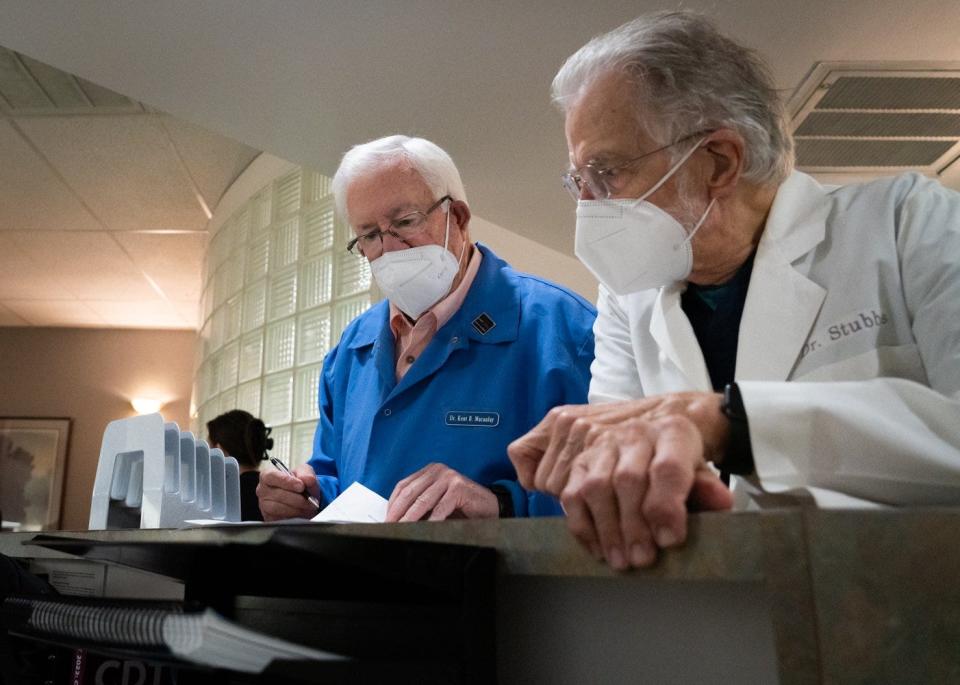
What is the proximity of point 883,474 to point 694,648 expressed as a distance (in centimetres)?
19

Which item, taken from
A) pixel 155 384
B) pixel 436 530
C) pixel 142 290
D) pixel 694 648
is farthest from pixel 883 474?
pixel 155 384

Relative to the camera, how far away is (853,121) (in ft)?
9.76

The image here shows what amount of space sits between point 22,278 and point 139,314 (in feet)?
Answer: 3.33

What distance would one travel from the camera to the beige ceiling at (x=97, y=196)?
379 cm

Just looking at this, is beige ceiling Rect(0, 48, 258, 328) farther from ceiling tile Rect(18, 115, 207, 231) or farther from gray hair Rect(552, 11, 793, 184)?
gray hair Rect(552, 11, 793, 184)

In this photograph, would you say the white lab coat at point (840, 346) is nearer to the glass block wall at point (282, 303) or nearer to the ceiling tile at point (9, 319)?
the glass block wall at point (282, 303)

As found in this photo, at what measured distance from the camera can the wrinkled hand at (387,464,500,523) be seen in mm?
997

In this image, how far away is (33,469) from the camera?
22.1 feet

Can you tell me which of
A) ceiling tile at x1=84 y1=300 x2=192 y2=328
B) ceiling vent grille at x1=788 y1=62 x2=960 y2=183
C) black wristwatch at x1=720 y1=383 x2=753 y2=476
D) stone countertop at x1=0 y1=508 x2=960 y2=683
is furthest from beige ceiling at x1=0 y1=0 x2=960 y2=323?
ceiling tile at x1=84 y1=300 x2=192 y2=328

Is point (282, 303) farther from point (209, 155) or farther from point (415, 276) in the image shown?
point (415, 276)

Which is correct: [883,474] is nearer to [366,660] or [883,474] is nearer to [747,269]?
[366,660]

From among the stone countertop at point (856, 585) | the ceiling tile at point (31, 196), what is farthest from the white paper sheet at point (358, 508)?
the ceiling tile at point (31, 196)

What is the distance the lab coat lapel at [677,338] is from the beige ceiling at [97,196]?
3.31 meters

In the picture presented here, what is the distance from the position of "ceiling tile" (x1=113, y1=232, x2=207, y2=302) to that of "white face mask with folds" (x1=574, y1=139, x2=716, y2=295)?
4539 mm
